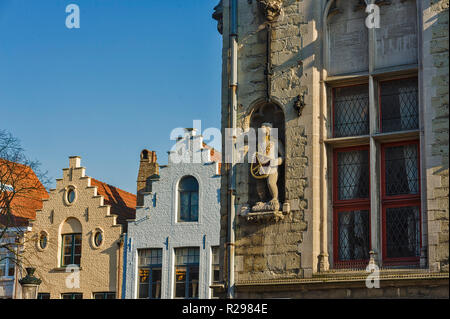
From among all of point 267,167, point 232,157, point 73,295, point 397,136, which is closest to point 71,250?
point 73,295

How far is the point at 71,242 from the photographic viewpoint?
39.2m

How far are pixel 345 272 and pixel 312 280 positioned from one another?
0.56 meters

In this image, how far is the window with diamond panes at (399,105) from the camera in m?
14.2

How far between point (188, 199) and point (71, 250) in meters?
6.75

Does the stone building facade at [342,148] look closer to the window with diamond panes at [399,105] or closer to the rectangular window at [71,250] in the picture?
the window with diamond panes at [399,105]

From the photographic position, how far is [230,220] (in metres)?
15.2

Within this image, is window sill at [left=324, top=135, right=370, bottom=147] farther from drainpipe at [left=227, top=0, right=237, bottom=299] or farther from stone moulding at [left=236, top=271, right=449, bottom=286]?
stone moulding at [left=236, top=271, right=449, bottom=286]

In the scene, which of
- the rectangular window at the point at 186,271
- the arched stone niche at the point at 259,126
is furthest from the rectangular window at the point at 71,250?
the arched stone niche at the point at 259,126

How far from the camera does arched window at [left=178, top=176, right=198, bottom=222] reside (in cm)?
3603

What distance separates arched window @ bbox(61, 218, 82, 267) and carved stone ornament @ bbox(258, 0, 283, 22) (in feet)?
83.0

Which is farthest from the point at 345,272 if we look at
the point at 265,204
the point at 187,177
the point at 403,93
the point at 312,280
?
the point at 187,177

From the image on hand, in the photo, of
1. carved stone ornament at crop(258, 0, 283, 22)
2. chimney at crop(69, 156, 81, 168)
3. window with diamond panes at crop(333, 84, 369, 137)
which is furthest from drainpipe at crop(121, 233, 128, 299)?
window with diamond panes at crop(333, 84, 369, 137)

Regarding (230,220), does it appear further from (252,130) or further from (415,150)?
(415,150)
